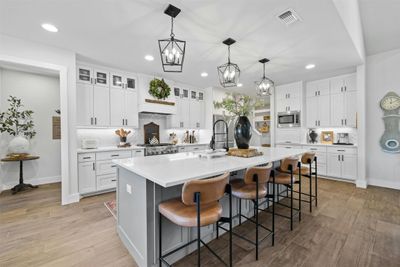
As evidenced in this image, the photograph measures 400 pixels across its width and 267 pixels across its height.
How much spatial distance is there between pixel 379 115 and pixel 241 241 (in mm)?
4504

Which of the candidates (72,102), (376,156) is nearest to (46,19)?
(72,102)

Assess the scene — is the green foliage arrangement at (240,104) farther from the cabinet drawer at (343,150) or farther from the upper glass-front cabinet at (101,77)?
the cabinet drawer at (343,150)

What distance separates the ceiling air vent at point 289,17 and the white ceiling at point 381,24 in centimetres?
199

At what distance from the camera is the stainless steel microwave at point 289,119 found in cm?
512

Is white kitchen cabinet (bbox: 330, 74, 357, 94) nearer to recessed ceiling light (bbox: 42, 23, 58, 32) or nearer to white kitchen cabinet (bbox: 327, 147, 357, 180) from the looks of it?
white kitchen cabinet (bbox: 327, 147, 357, 180)

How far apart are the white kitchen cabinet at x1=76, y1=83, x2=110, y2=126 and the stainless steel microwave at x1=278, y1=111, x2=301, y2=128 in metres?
4.89

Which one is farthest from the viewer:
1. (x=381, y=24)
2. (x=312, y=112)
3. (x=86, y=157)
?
(x=312, y=112)

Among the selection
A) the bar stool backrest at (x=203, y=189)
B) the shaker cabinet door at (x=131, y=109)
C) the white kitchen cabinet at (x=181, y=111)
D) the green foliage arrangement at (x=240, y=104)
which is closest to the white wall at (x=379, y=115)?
the green foliage arrangement at (x=240, y=104)

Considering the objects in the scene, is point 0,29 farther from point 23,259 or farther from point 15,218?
point 23,259

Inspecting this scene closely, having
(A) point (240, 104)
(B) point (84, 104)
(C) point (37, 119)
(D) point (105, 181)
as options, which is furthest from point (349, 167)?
(C) point (37, 119)

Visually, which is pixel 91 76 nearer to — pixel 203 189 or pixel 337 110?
pixel 203 189

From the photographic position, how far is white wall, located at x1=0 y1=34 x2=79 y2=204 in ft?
9.41

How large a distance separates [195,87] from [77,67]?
10.4 feet

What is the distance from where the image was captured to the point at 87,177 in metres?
3.37
